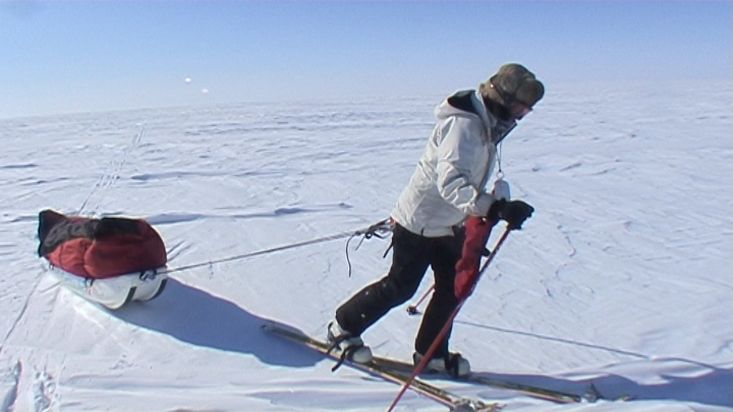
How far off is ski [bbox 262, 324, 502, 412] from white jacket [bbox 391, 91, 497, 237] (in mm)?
594

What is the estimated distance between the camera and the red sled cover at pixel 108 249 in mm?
3098

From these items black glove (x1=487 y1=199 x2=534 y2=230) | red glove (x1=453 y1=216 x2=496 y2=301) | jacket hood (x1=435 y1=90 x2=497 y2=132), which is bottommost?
red glove (x1=453 y1=216 x2=496 y2=301)

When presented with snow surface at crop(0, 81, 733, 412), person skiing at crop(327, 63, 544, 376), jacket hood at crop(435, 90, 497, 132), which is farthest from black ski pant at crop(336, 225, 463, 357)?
jacket hood at crop(435, 90, 497, 132)

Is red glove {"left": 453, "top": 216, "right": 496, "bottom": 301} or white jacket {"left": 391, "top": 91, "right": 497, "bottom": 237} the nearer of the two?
white jacket {"left": 391, "top": 91, "right": 497, "bottom": 237}

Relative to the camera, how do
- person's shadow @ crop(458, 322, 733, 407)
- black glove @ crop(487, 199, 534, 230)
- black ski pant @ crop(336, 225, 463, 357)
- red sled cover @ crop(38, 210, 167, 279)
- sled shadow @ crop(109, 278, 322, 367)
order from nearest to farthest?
black glove @ crop(487, 199, 534, 230)
person's shadow @ crop(458, 322, 733, 407)
black ski pant @ crop(336, 225, 463, 357)
sled shadow @ crop(109, 278, 322, 367)
red sled cover @ crop(38, 210, 167, 279)

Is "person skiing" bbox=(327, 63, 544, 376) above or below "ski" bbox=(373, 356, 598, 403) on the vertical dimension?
above

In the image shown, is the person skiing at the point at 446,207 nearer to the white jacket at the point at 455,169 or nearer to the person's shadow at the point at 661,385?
the white jacket at the point at 455,169

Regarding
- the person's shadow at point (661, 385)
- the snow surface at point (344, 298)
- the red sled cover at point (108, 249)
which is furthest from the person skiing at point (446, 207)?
the red sled cover at point (108, 249)

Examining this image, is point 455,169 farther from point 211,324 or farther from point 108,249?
point 108,249

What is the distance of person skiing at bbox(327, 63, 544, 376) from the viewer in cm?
227

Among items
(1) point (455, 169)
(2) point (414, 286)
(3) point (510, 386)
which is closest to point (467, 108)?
(1) point (455, 169)

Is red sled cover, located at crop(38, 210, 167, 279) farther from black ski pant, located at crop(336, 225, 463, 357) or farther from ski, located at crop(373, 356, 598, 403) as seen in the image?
ski, located at crop(373, 356, 598, 403)

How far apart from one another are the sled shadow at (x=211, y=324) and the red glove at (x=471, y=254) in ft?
2.53

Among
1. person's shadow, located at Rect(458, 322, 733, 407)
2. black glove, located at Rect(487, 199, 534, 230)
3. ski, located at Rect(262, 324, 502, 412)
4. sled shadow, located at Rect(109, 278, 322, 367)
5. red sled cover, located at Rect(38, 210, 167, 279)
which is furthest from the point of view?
red sled cover, located at Rect(38, 210, 167, 279)
